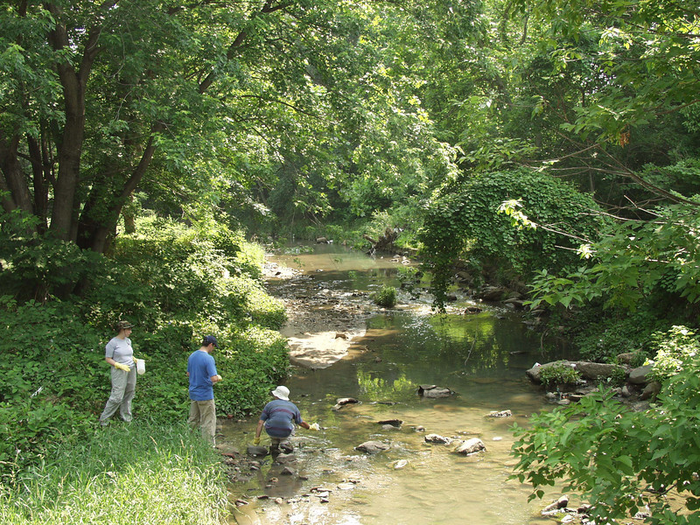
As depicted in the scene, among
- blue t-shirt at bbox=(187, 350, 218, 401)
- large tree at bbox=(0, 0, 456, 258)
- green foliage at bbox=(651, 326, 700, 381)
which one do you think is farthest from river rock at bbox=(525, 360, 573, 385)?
blue t-shirt at bbox=(187, 350, 218, 401)

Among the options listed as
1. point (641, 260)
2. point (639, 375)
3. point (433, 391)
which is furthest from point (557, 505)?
point (639, 375)

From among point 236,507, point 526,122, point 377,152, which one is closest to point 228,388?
point 236,507

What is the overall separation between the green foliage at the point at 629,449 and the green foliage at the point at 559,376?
8863 mm

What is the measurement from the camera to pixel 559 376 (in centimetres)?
1181

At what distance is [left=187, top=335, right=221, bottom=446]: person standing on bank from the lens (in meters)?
7.83

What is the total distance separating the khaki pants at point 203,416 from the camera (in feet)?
26.3

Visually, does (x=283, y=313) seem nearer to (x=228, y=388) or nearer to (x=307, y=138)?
(x=307, y=138)

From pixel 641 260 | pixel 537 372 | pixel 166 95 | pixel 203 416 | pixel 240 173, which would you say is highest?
pixel 166 95

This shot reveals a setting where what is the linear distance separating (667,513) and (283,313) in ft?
51.2

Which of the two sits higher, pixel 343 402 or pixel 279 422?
pixel 279 422

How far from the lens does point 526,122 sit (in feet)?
63.9

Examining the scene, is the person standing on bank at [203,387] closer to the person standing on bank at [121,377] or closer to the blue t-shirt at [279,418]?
the blue t-shirt at [279,418]

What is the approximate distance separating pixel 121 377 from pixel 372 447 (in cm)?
406

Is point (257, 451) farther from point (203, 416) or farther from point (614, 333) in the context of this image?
point (614, 333)
